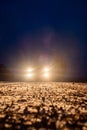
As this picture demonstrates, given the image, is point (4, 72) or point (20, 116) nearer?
point (20, 116)

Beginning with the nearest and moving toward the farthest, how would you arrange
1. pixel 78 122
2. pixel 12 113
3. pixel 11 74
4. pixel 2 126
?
pixel 2 126, pixel 78 122, pixel 12 113, pixel 11 74

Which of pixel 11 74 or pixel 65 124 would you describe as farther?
pixel 11 74

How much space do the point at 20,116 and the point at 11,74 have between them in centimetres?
5476

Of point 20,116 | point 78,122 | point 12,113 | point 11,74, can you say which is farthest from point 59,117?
point 11,74

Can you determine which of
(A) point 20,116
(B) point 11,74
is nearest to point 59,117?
(A) point 20,116

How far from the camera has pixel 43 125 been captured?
5105mm

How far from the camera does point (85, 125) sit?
16.8 ft

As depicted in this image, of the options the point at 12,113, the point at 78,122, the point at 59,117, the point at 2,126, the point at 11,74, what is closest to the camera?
the point at 2,126

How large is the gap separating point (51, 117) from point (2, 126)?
1885 millimetres

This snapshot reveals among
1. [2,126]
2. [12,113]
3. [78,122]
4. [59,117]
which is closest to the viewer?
[2,126]

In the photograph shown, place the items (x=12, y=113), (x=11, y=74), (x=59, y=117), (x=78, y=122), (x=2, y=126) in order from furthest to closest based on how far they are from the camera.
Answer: (x=11, y=74) → (x=12, y=113) → (x=59, y=117) → (x=78, y=122) → (x=2, y=126)

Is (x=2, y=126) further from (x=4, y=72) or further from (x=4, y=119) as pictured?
(x=4, y=72)

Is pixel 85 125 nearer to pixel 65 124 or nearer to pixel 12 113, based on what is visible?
pixel 65 124

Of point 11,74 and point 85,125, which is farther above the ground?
point 11,74
